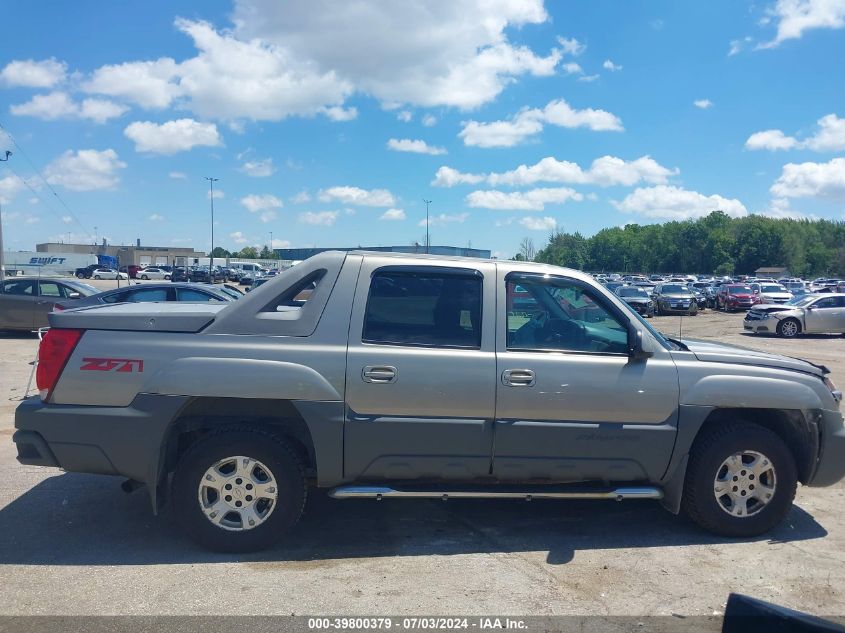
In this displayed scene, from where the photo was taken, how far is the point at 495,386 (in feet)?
14.8

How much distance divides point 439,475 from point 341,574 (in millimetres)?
885

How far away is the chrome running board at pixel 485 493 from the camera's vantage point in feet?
14.7

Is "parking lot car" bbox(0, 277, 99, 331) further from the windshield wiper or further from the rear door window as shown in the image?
the windshield wiper

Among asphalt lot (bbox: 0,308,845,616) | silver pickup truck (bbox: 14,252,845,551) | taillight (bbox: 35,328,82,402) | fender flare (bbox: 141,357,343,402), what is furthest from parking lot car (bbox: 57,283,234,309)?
fender flare (bbox: 141,357,343,402)

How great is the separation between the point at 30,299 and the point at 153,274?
54.2 metres

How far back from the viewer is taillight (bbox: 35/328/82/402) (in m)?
4.45

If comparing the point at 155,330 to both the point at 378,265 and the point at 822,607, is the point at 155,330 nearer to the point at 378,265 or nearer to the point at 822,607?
the point at 378,265

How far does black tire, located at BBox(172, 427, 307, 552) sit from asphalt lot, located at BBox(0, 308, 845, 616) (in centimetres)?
12

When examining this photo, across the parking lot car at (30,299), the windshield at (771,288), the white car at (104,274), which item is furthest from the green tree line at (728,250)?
the parking lot car at (30,299)

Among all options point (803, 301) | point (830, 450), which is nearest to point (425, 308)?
point (830, 450)

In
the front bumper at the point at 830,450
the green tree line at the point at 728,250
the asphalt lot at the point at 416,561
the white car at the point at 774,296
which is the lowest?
the asphalt lot at the point at 416,561

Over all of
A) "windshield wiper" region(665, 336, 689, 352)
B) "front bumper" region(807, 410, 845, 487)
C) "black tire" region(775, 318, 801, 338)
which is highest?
"windshield wiper" region(665, 336, 689, 352)

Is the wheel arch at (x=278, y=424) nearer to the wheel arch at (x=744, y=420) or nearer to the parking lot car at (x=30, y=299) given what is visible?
the wheel arch at (x=744, y=420)

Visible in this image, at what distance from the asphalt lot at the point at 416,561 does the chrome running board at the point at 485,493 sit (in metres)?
0.39
